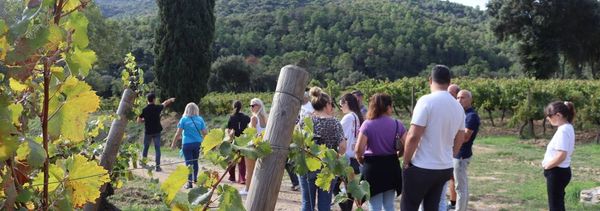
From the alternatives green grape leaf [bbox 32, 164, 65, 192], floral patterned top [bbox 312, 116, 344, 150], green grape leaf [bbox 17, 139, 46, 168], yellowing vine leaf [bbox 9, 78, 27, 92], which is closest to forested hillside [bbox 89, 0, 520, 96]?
floral patterned top [bbox 312, 116, 344, 150]

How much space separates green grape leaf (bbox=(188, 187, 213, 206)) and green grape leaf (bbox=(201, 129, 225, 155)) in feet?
0.55

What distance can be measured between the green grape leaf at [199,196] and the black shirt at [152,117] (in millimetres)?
8540

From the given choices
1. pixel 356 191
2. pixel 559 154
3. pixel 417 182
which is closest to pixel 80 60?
pixel 356 191

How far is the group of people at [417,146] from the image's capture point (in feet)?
14.2

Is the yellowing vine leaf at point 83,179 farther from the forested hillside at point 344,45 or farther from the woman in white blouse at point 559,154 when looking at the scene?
the forested hillside at point 344,45

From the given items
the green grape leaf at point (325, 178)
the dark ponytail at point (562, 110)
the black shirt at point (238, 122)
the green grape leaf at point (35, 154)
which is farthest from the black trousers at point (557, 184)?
the green grape leaf at point (35, 154)

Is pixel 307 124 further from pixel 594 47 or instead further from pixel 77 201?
pixel 594 47

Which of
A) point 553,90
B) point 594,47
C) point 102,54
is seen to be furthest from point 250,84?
point 553,90

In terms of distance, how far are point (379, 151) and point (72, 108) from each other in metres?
3.74

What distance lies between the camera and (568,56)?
115 ft

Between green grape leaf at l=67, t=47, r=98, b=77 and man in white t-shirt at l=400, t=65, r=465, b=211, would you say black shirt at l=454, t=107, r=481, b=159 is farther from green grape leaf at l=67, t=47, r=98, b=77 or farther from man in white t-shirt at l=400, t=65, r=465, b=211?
green grape leaf at l=67, t=47, r=98, b=77

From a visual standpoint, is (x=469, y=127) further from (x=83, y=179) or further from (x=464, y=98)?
(x=83, y=179)

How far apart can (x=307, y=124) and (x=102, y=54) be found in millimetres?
39105

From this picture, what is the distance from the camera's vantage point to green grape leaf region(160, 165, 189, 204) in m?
1.77
